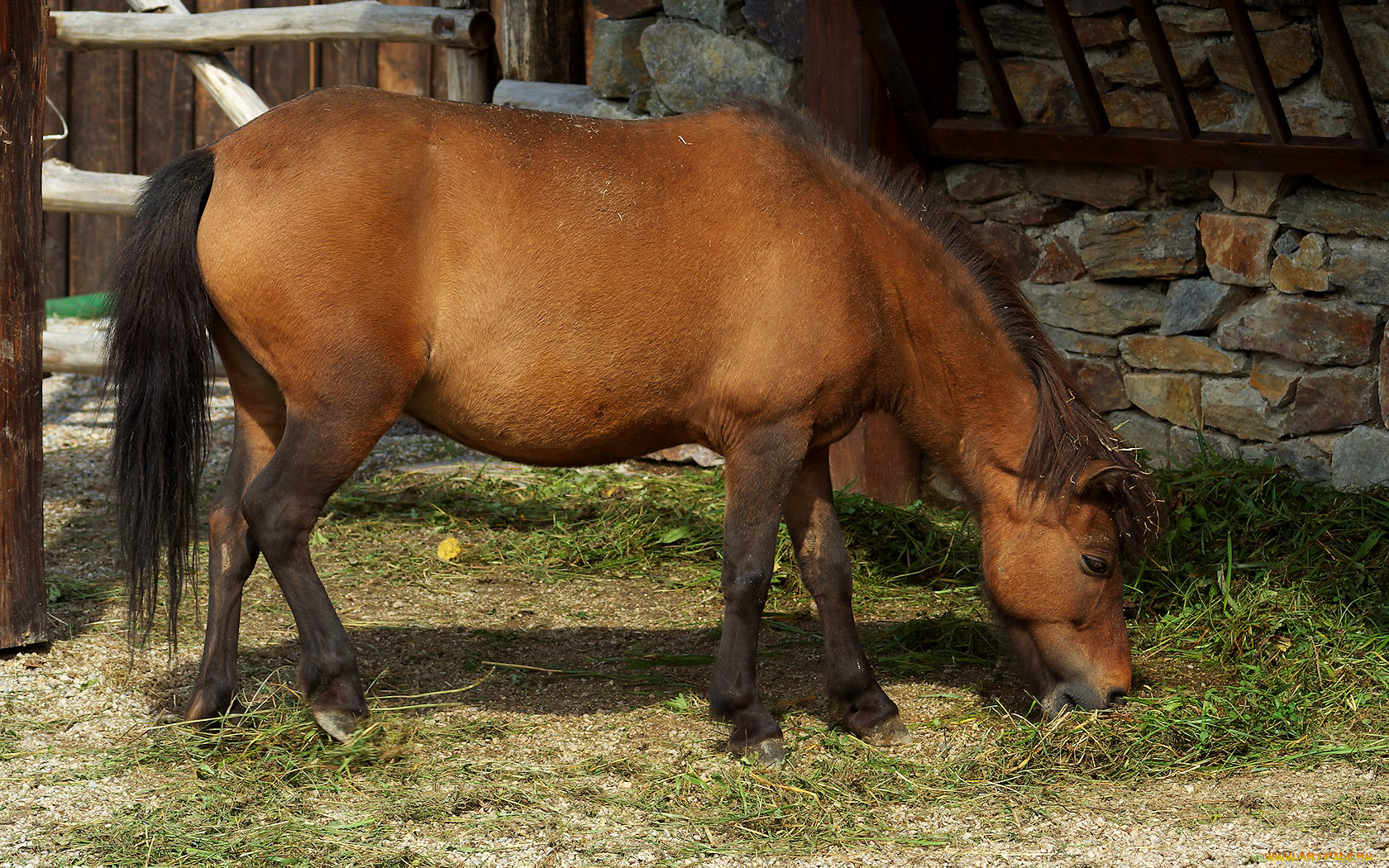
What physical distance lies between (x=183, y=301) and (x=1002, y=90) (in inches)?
135

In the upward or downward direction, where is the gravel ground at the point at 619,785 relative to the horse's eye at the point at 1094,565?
downward

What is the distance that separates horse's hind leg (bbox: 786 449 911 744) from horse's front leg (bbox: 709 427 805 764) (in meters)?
0.28

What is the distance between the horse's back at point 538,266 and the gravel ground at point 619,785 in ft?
3.12

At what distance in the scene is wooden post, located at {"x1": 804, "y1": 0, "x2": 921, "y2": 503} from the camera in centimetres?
584

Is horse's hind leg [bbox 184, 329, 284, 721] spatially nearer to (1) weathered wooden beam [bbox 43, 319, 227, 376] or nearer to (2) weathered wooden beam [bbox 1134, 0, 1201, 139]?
(2) weathered wooden beam [bbox 1134, 0, 1201, 139]

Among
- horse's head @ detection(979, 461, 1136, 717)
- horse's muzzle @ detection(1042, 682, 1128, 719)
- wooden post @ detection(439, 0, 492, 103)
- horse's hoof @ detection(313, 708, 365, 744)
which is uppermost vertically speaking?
wooden post @ detection(439, 0, 492, 103)

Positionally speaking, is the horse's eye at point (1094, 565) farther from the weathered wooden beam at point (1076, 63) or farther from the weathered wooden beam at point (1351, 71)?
the weathered wooden beam at point (1076, 63)

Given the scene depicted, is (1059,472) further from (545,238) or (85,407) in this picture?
(85,407)

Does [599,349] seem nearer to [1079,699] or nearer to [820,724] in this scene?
[820,724]

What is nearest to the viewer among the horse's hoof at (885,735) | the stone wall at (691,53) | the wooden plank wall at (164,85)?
the horse's hoof at (885,735)

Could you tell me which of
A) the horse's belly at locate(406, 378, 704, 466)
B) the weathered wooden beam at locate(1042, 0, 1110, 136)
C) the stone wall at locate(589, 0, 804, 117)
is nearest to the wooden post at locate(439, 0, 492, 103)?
the stone wall at locate(589, 0, 804, 117)

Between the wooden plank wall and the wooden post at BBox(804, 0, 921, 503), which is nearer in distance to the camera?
the wooden post at BBox(804, 0, 921, 503)

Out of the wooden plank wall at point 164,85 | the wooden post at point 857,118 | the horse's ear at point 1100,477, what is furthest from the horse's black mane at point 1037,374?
the wooden plank wall at point 164,85

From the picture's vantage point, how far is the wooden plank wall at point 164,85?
938 centimetres
